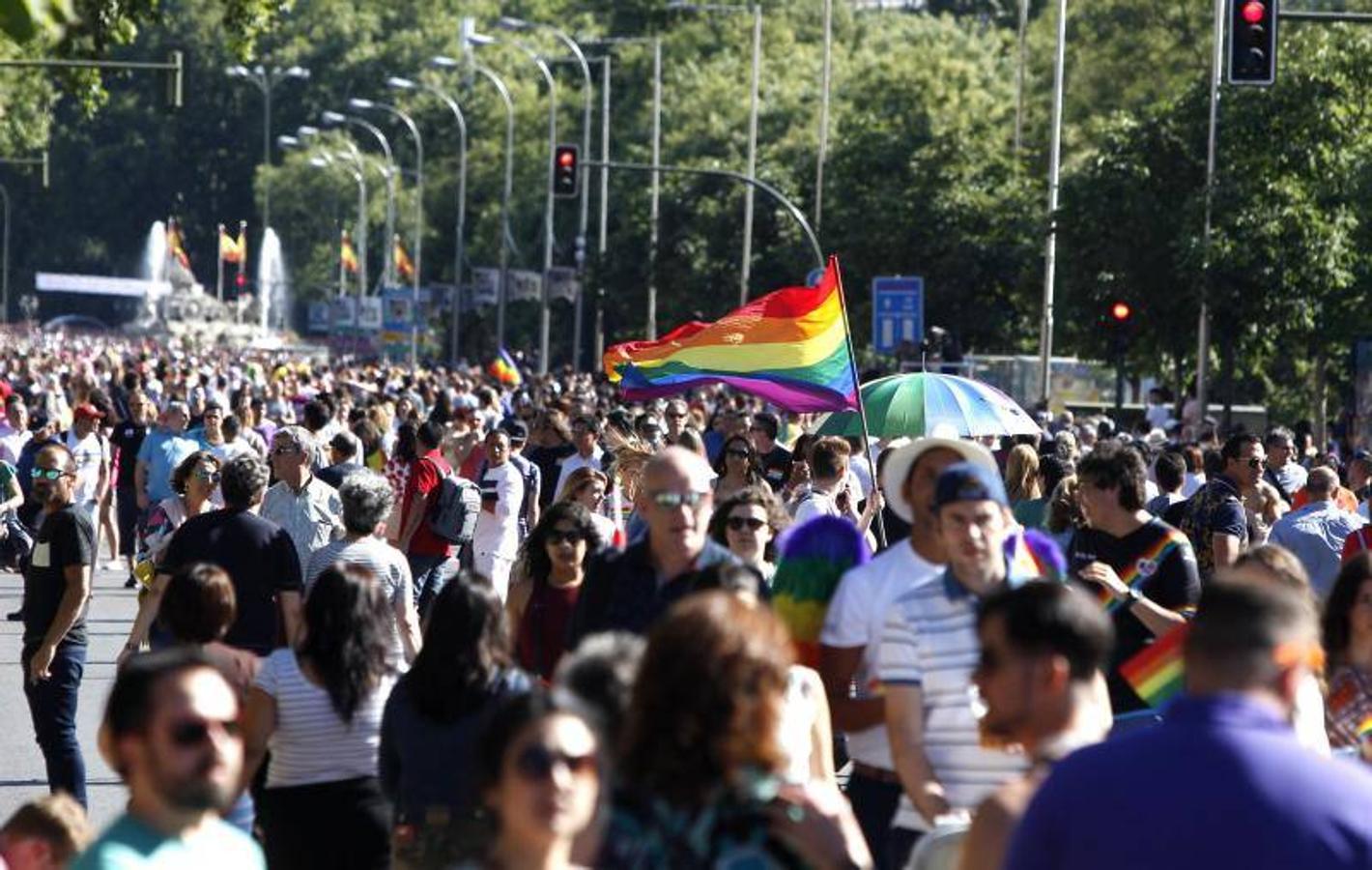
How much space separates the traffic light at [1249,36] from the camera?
2058cm

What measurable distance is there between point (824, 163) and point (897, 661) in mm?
49782

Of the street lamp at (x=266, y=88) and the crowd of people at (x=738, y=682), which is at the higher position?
the street lamp at (x=266, y=88)

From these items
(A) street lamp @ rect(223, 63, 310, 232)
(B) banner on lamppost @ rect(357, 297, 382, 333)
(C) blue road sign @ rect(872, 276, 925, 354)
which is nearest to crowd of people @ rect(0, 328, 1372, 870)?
(C) blue road sign @ rect(872, 276, 925, 354)

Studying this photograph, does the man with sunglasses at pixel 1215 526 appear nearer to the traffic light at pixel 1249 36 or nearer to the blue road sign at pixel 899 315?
the traffic light at pixel 1249 36

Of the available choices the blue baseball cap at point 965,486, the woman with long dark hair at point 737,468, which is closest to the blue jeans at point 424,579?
the woman with long dark hair at point 737,468

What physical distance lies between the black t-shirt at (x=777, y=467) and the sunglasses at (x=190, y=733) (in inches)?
478

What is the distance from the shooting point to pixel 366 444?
2100 centimetres

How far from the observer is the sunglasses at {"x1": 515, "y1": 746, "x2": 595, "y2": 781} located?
471 cm

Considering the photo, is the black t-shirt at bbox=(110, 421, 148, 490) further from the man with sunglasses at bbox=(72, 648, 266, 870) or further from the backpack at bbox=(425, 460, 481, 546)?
the man with sunglasses at bbox=(72, 648, 266, 870)

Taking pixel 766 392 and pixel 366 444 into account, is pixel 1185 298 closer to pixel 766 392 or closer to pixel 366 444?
pixel 366 444

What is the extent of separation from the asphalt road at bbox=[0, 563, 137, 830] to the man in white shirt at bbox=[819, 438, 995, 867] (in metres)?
2.39

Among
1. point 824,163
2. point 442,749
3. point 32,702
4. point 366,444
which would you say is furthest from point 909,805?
point 824,163

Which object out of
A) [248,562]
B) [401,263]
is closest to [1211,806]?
[248,562]

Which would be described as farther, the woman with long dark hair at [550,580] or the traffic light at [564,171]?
the traffic light at [564,171]
